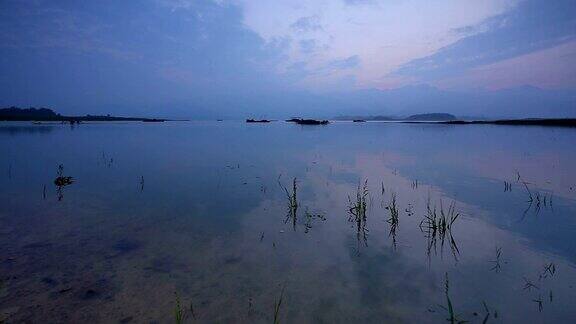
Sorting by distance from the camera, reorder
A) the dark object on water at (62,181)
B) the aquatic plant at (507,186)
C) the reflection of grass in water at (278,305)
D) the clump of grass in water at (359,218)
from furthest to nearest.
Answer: the dark object on water at (62,181) < the aquatic plant at (507,186) < the clump of grass in water at (359,218) < the reflection of grass in water at (278,305)

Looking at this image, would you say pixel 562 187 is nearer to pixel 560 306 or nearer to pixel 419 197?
pixel 419 197

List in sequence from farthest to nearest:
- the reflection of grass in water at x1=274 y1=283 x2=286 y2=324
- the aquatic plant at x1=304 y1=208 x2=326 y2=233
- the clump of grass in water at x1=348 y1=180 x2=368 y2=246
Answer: the aquatic plant at x1=304 y1=208 x2=326 y2=233
the clump of grass in water at x1=348 y1=180 x2=368 y2=246
the reflection of grass in water at x1=274 y1=283 x2=286 y2=324

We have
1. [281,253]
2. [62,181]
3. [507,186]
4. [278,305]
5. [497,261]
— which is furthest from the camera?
[62,181]

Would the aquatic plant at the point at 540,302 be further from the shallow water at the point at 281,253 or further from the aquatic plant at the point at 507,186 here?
the aquatic plant at the point at 507,186

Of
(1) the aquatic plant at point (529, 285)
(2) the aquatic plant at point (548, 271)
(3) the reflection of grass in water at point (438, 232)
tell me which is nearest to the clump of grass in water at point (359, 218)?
(3) the reflection of grass in water at point (438, 232)

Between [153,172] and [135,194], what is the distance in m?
6.17

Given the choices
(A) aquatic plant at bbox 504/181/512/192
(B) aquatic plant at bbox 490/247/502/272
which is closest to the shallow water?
(B) aquatic plant at bbox 490/247/502/272

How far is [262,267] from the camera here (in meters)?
7.43

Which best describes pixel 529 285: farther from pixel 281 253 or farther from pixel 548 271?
pixel 281 253

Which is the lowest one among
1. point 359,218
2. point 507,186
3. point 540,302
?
point 540,302

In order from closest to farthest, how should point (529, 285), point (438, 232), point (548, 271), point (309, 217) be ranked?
1. point (529, 285)
2. point (548, 271)
3. point (438, 232)
4. point (309, 217)

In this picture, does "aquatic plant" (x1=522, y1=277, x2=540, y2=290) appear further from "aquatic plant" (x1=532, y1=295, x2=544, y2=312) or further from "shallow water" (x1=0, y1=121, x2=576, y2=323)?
"aquatic plant" (x1=532, y1=295, x2=544, y2=312)

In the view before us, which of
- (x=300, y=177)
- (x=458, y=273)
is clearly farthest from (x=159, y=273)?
(x=300, y=177)

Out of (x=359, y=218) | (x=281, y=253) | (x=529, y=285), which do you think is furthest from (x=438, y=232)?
(x=281, y=253)
